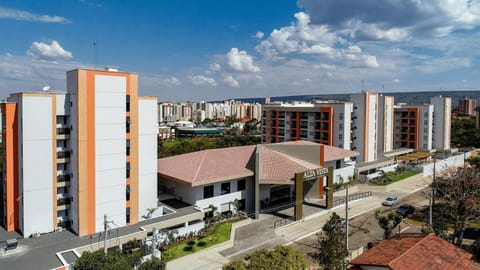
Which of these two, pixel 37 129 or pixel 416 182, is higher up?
pixel 37 129

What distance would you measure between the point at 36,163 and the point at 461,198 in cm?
3562

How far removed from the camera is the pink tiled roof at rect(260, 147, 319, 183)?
37688 millimetres

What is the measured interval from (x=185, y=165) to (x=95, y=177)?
11232mm

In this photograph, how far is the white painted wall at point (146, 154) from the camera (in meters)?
32.9

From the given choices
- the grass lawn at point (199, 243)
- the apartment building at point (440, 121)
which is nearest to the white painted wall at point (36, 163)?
the grass lawn at point (199, 243)

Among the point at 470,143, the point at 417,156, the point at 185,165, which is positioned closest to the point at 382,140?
the point at 417,156

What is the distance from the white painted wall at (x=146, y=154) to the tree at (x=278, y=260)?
1764cm

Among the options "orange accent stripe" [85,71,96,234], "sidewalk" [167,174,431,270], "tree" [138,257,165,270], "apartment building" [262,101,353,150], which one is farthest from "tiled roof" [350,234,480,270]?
"apartment building" [262,101,353,150]

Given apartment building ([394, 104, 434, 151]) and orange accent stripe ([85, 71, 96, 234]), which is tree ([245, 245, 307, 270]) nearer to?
orange accent stripe ([85, 71, 96, 234])

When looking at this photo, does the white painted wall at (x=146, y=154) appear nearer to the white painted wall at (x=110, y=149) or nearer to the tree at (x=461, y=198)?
the white painted wall at (x=110, y=149)

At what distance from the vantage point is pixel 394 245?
21.6 m

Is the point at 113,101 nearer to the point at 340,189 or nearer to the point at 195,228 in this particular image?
the point at 195,228

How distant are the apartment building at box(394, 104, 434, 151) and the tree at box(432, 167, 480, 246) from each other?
44991 millimetres

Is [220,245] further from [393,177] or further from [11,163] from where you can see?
[393,177]
